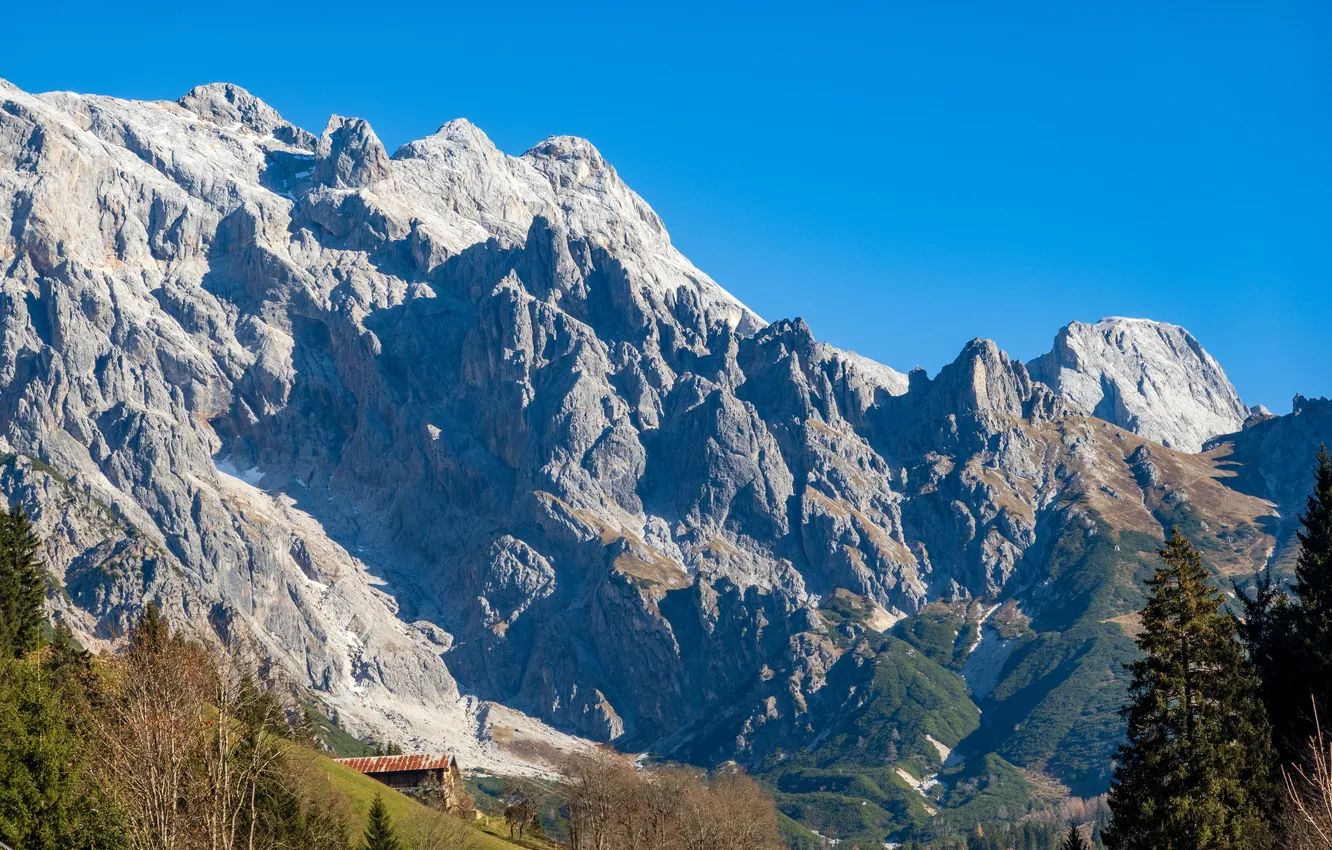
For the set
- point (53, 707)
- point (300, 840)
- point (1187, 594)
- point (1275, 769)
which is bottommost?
point (300, 840)

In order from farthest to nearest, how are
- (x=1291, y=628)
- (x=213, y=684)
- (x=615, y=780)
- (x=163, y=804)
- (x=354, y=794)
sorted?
(x=615, y=780) < (x=354, y=794) < (x=1291, y=628) < (x=213, y=684) < (x=163, y=804)

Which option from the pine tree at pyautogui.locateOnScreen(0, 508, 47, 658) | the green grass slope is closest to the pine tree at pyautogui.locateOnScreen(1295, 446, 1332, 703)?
the green grass slope

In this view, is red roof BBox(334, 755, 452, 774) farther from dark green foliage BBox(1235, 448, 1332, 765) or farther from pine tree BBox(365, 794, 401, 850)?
dark green foliage BBox(1235, 448, 1332, 765)

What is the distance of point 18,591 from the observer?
10225cm

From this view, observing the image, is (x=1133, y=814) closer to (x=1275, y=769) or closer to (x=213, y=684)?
(x=1275, y=769)

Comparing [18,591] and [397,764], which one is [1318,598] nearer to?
[18,591]

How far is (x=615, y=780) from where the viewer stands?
143 m

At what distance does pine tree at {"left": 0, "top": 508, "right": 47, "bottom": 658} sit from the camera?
97.1 meters

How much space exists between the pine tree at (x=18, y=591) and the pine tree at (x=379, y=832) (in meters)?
26.6

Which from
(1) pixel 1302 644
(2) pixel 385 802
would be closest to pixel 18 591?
(2) pixel 385 802

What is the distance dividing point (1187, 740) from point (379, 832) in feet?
189

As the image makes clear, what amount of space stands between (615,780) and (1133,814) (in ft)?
283

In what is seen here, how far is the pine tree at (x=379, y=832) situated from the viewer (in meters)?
95.9

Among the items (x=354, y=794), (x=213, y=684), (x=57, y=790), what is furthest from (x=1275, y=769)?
(x=354, y=794)
